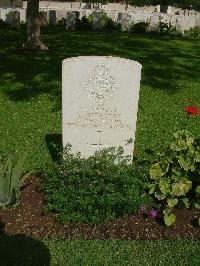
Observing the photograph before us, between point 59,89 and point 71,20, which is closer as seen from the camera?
point 59,89

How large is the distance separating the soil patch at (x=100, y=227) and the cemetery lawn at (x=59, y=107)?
0.01 metres

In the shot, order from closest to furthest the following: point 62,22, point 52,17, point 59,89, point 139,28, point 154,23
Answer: point 59,89 → point 139,28 → point 154,23 → point 62,22 → point 52,17

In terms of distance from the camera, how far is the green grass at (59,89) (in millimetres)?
7668

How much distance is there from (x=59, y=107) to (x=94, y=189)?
13.4ft

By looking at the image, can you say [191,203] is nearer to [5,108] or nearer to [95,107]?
[95,107]

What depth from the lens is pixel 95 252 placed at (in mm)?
4750

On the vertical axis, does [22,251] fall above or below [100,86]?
below

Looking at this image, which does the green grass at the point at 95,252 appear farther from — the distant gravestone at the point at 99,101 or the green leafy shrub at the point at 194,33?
the green leafy shrub at the point at 194,33

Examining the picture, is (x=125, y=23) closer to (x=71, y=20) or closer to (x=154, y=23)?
(x=154, y=23)

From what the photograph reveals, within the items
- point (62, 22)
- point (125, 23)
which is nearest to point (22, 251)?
point (125, 23)

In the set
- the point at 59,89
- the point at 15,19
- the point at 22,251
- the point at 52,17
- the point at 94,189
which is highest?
the point at 52,17

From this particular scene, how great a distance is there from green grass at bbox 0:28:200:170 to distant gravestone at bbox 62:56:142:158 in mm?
703

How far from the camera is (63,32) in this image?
1920cm


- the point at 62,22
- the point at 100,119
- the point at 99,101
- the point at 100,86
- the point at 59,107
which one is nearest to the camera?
the point at 100,86
